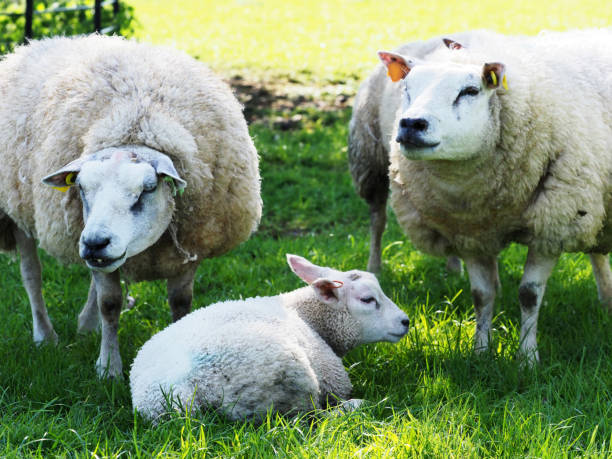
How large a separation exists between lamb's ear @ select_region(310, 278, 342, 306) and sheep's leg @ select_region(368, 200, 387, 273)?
173 centimetres

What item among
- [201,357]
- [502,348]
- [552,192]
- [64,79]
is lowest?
[502,348]

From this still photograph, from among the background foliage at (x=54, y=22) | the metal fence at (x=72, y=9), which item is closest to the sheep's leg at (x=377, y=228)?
the metal fence at (x=72, y=9)

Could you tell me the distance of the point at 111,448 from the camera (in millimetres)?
2967

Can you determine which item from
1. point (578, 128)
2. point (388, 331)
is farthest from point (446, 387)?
point (578, 128)

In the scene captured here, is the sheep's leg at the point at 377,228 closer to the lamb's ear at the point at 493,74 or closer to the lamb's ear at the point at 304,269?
the lamb's ear at the point at 304,269

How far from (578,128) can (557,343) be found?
1.13m

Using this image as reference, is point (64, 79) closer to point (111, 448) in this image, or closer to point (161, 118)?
point (161, 118)

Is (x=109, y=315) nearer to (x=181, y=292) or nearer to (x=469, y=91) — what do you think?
(x=181, y=292)

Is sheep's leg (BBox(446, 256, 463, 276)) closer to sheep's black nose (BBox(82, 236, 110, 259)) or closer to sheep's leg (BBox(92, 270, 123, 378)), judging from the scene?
sheep's leg (BBox(92, 270, 123, 378))

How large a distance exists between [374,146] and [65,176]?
8.07 feet

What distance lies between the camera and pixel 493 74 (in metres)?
3.54

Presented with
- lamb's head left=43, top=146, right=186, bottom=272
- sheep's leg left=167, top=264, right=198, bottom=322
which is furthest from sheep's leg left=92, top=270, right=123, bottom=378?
lamb's head left=43, top=146, right=186, bottom=272

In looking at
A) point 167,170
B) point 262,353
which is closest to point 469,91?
point 167,170

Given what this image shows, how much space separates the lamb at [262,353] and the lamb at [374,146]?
158cm
